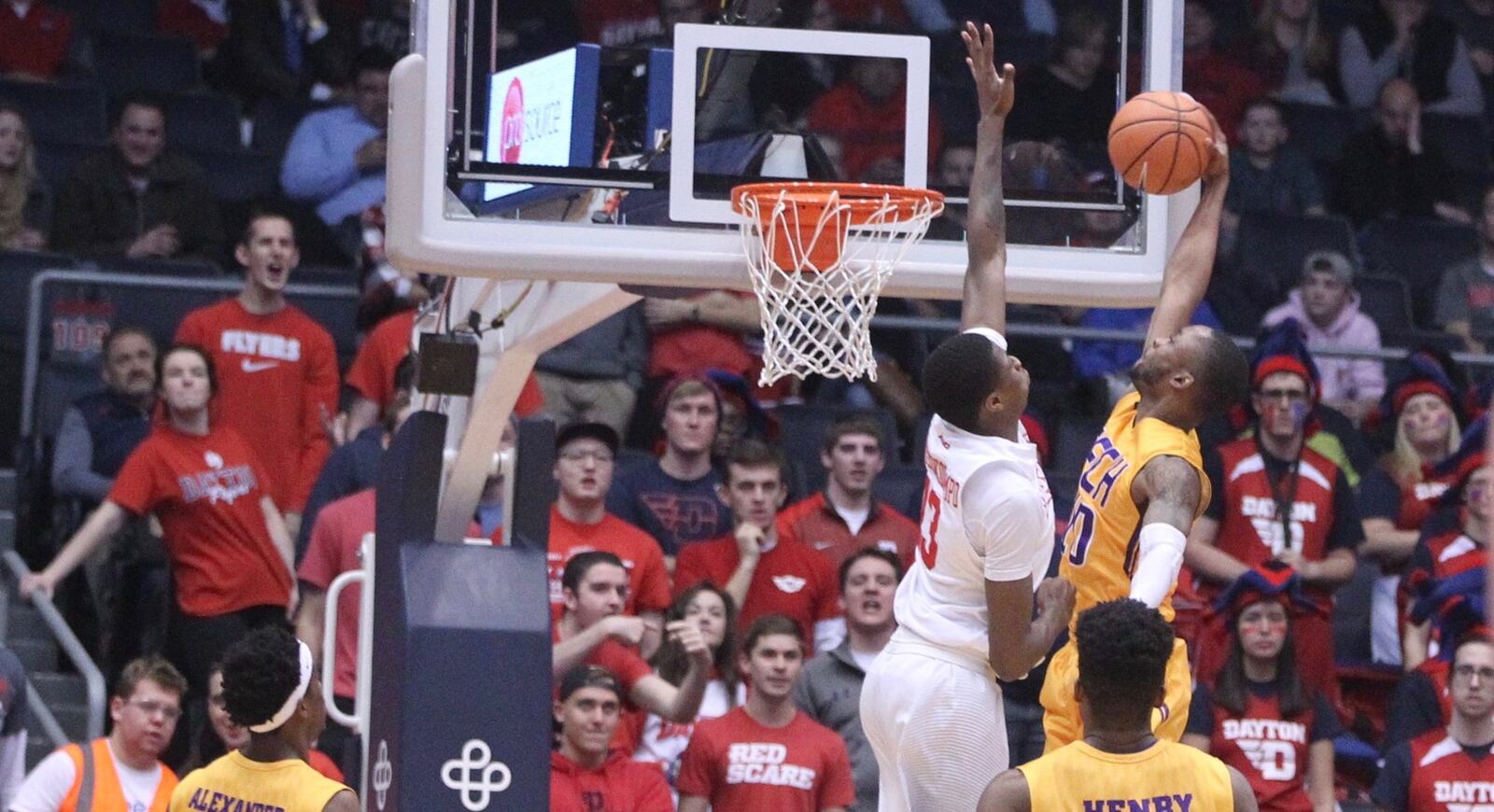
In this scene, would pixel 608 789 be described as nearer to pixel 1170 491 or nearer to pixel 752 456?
pixel 752 456

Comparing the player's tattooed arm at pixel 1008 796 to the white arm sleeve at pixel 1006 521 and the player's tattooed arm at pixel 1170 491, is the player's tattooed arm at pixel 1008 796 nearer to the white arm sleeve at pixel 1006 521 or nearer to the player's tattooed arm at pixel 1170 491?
the white arm sleeve at pixel 1006 521

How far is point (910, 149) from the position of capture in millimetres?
6281

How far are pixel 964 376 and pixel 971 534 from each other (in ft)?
1.12

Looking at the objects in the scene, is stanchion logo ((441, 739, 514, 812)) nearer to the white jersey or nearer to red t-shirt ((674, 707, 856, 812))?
the white jersey

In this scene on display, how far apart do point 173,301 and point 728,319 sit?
2587 mm

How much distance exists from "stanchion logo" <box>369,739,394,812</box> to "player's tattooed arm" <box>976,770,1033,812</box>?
2190 mm

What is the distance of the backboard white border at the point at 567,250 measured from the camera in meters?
5.78

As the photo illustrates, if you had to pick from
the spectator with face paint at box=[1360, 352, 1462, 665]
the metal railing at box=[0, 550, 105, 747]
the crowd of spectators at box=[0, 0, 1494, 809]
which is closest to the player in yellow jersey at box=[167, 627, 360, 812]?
the crowd of spectators at box=[0, 0, 1494, 809]

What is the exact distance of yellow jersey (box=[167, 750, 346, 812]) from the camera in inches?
208

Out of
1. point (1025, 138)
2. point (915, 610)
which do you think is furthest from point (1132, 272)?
point (915, 610)

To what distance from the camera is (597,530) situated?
847 centimetres

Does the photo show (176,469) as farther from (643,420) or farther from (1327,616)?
(1327,616)

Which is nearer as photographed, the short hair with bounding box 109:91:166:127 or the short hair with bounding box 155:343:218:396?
the short hair with bounding box 155:343:218:396

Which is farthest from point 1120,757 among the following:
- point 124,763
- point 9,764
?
point 9,764
